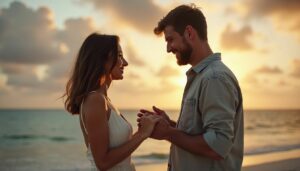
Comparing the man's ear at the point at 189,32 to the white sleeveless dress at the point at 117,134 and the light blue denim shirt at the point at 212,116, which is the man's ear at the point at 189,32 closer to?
the light blue denim shirt at the point at 212,116

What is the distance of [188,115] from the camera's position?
2.70 meters

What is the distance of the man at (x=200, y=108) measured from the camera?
2.53 metres

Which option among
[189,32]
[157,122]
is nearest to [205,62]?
[189,32]

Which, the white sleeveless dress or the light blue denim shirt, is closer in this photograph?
the light blue denim shirt

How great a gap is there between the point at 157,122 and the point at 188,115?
23cm

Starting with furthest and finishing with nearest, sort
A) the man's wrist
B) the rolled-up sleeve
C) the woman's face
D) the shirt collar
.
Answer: the woman's face
the shirt collar
the man's wrist
the rolled-up sleeve

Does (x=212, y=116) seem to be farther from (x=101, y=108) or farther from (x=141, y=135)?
(x=101, y=108)

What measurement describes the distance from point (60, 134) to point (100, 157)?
116 ft

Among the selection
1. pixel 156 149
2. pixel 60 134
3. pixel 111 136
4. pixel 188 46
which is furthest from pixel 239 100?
pixel 60 134

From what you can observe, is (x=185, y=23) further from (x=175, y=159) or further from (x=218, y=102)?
(x=175, y=159)

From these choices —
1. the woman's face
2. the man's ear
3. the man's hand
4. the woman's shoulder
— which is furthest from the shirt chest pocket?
the woman's face

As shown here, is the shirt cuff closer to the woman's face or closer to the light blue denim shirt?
the light blue denim shirt

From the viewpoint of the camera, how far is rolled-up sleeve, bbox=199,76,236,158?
2.51 metres

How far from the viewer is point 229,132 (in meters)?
2.54
